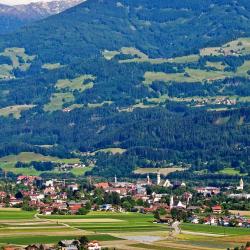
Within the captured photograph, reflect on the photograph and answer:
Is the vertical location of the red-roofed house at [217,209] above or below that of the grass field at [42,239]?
above

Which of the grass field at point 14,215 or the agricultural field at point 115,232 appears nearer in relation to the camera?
the agricultural field at point 115,232

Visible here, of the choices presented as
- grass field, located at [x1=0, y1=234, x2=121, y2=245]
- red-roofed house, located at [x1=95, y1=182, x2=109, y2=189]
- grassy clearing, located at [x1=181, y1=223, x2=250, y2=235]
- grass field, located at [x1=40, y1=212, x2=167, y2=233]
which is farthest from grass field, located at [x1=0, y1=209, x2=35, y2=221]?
red-roofed house, located at [x1=95, y1=182, x2=109, y2=189]

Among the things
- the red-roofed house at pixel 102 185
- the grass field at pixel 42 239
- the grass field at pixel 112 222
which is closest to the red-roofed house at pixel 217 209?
the grass field at pixel 112 222

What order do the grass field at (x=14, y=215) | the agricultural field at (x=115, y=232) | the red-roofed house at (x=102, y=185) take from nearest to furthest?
1. the agricultural field at (x=115, y=232)
2. the grass field at (x=14, y=215)
3. the red-roofed house at (x=102, y=185)

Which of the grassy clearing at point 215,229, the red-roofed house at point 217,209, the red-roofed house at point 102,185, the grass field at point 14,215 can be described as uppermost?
the red-roofed house at point 102,185

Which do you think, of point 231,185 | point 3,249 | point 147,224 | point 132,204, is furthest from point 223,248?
point 231,185

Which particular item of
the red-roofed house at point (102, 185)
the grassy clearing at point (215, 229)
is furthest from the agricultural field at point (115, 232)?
the red-roofed house at point (102, 185)

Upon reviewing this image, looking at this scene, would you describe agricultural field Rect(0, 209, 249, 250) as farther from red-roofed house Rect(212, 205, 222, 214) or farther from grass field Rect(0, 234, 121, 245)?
red-roofed house Rect(212, 205, 222, 214)

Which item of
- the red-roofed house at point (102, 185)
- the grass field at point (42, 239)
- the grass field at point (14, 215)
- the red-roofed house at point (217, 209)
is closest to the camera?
the grass field at point (42, 239)

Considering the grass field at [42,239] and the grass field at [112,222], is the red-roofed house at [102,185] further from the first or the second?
the grass field at [42,239]
